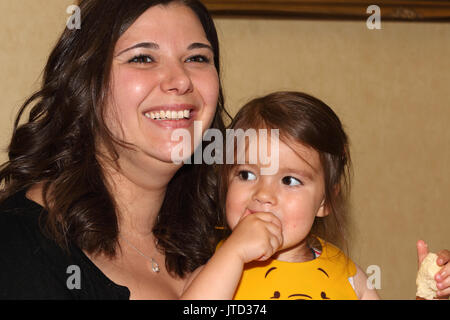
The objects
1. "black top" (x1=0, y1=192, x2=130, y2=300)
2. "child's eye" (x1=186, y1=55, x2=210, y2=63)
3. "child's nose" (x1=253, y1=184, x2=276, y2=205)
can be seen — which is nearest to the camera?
"black top" (x1=0, y1=192, x2=130, y2=300)

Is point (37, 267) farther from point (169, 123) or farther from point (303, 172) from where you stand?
point (303, 172)

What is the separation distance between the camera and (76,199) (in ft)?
4.67

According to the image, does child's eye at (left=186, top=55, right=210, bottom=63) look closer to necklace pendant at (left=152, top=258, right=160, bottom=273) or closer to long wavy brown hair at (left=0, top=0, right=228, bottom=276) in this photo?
long wavy brown hair at (left=0, top=0, right=228, bottom=276)

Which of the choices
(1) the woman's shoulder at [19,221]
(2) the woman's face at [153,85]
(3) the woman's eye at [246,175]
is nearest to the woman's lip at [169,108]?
(2) the woman's face at [153,85]

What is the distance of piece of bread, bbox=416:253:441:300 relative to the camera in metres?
1.33

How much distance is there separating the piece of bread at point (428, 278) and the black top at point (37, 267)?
2.27ft

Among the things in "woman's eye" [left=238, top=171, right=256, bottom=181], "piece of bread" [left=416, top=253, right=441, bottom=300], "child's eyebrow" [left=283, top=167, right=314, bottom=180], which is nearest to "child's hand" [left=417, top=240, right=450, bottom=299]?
"piece of bread" [left=416, top=253, right=441, bottom=300]

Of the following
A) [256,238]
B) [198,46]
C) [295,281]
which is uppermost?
[198,46]

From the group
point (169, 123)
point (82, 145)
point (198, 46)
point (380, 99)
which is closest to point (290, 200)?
point (169, 123)

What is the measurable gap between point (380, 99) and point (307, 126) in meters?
1.15

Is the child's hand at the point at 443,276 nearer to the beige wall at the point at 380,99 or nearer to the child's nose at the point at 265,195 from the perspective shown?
the child's nose at the point at 265,195

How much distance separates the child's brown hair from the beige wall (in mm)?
824

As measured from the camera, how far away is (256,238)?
4.29ft
